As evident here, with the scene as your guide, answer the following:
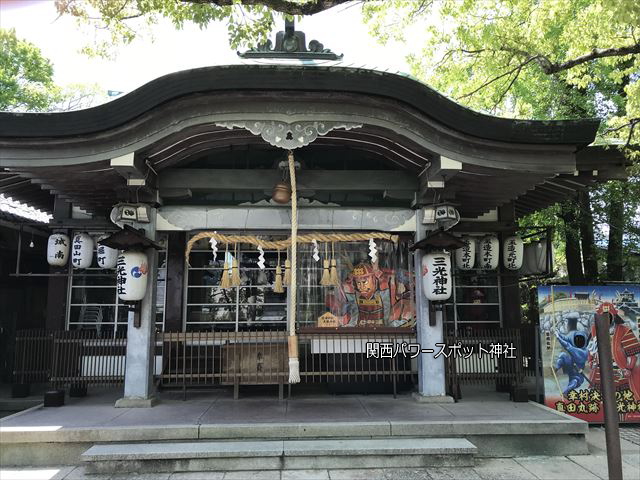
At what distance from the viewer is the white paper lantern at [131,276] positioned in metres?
6.88

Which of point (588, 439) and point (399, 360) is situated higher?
point (399, 360)

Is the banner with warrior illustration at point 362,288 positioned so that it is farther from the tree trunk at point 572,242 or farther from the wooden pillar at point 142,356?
the tree trunk at point 572,242

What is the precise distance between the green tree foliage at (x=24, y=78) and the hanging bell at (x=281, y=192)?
16439 millimetres

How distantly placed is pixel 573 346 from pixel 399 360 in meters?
3.03

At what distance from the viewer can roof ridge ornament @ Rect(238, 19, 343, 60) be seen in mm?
8039

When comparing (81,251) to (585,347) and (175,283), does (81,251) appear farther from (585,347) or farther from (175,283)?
(585,347)

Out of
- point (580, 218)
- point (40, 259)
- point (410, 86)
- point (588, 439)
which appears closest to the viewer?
point (410, 86)

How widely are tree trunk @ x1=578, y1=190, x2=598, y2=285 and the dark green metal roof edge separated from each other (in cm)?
740

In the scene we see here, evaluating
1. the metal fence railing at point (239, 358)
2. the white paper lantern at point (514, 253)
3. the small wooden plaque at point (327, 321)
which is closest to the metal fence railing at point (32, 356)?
the metal fence railing at point (239, 358)

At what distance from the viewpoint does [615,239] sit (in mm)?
13172

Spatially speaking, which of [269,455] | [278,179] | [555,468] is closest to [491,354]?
[555,468]

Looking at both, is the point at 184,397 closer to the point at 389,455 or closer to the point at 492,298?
the point at 389,455

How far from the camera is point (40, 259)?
11.6m

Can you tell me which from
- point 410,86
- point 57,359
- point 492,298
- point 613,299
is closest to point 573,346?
point 613,299
